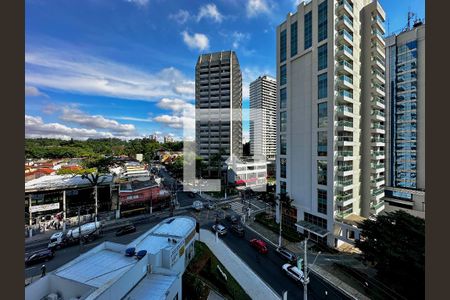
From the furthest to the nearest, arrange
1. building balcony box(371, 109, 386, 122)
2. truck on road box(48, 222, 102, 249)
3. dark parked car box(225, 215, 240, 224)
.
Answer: dark parked car box(225, 215, 240, 224)
building balcony box(371, 109, 386, 122)
truck on road box(48, 222, 102, 249)

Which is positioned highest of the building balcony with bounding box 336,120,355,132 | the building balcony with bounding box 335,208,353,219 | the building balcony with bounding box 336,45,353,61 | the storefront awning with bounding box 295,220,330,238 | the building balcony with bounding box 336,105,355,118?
the building balcony with bounding box 336,45,353,61

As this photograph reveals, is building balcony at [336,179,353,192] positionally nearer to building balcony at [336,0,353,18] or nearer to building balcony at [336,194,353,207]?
building balcony at [336,194,353,207]

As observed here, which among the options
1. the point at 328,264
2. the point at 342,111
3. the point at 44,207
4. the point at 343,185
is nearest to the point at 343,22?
the point at 342,111

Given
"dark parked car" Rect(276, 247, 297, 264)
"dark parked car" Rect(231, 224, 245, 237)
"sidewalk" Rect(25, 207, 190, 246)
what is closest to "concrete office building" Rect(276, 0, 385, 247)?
"dark parked car" Rect(276, 247, 297, 264)

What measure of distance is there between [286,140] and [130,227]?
91.6 feet

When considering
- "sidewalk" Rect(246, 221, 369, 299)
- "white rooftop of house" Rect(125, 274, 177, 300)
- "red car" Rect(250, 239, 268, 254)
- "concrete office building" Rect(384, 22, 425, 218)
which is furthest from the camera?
"concrete office building" Rect(384, 22, 425, 218)

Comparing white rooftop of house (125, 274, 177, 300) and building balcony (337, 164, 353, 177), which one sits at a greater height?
building balcony (337, 164, 353, 177)

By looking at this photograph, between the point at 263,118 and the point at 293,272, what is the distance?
9380 cm

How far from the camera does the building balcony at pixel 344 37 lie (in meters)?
26.1

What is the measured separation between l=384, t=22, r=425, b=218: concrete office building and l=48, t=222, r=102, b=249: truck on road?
52.0m

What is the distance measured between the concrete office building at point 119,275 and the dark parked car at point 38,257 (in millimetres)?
11998

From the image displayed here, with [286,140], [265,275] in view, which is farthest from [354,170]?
[265,275]

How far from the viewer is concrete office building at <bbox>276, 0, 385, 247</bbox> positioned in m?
26.0

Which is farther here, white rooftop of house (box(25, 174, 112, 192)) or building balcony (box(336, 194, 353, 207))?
white rooftop of house (box(25, 174, 112, 192))
